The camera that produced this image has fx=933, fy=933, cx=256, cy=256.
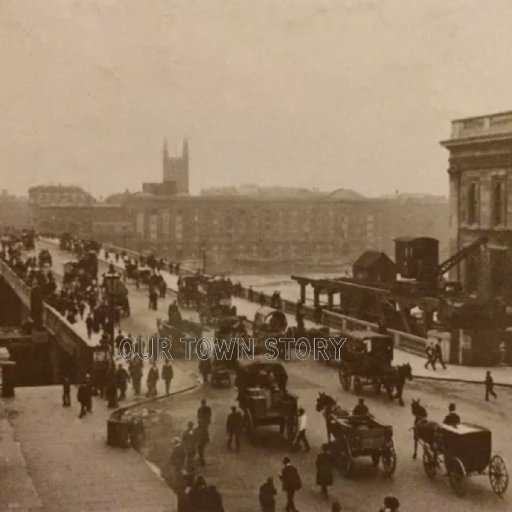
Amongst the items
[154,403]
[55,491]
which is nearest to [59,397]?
[154,403]

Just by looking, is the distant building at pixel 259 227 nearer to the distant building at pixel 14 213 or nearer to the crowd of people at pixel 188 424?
the distant building at pixel 14 213

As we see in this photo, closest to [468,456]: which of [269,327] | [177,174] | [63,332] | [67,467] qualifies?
[67,467]

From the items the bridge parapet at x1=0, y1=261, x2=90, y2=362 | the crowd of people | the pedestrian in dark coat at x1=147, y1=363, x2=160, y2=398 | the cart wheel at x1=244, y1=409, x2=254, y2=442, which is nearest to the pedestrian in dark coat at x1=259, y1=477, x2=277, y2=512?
the crowd of people

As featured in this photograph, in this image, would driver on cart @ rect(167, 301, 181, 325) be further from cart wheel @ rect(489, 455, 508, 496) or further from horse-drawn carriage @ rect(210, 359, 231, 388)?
cart wheel @ rect(489, 455, 508, 496)

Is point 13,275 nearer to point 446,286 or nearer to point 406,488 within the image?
point 446,286

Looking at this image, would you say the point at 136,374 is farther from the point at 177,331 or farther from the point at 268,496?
the point at 268,496

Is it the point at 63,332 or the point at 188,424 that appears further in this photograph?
the point at 63,332

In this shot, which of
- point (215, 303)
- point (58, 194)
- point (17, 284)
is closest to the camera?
point (215, 303)
